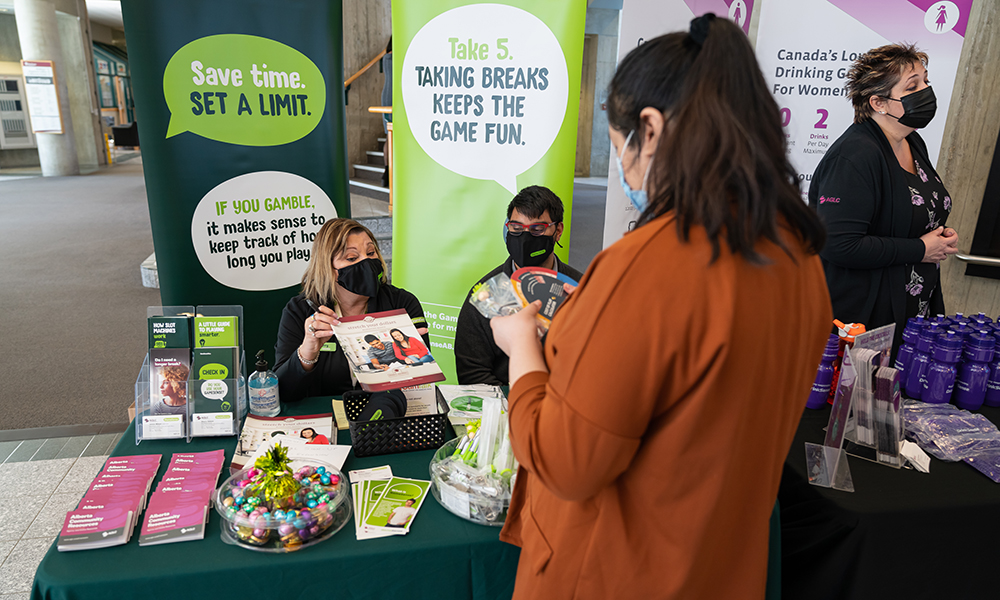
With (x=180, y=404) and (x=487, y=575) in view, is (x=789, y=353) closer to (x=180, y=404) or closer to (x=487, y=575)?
(x=487, y=575)

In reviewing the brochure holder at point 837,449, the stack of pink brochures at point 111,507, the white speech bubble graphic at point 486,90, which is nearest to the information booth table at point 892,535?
the brochure holder at point 837,449

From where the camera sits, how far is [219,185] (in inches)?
105

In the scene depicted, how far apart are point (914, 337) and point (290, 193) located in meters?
2.63

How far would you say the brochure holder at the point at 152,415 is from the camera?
1.57 metres

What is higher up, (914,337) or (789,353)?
(789,353)

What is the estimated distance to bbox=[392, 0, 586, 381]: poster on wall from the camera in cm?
272

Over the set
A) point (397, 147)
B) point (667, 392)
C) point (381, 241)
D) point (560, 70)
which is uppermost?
point (560, 70)

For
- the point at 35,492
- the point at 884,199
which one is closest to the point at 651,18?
the point at 884,199

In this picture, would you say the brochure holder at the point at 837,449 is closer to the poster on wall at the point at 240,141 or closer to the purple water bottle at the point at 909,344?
the purple water bottle at the point at 909,344

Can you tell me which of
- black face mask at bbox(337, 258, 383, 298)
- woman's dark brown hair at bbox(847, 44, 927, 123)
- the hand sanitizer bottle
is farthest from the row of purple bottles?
the hand sanitizer bottle

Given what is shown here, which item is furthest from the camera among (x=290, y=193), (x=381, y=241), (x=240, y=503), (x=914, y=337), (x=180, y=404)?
(x=381, y=241)

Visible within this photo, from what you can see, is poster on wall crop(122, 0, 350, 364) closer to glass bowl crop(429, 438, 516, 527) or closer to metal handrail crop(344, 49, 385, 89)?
glass bowl crop(429, 438, 516, 527)

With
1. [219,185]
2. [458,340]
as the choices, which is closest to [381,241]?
[219,185]

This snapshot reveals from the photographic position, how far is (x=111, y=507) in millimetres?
1263
